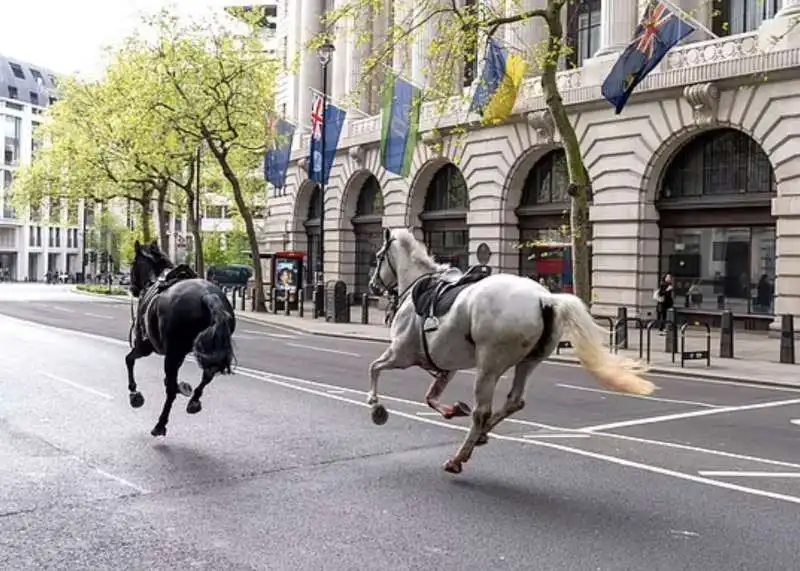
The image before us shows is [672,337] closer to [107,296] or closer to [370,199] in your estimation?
[370,199]

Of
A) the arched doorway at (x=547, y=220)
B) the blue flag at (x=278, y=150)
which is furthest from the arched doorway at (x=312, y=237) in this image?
the arched doorway at (x=547, y=220)

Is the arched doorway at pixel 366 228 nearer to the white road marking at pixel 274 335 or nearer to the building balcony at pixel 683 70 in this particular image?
the building balcony at pixel 683 70

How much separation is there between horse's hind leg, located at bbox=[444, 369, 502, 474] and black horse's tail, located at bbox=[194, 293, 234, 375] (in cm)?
280

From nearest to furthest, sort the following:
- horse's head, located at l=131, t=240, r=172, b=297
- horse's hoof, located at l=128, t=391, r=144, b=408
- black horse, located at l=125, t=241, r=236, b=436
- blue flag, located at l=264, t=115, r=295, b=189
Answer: black horse, located at l=125, t=241, r=236, b=436, horse's hoof, located at l=128, t=391, r=144, b=408, horse's head, located at l=131, t=240, r=172, b=297, blue flag, located at l=264, t=115, r=295, b=189

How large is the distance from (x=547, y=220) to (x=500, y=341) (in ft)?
92.4

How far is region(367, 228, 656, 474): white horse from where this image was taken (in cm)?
791

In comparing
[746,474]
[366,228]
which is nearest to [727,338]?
[746,474]

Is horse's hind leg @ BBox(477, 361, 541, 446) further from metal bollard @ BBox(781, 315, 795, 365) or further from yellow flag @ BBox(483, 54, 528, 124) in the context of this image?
yellow flag @ BBox(483, 54, 528, 124)

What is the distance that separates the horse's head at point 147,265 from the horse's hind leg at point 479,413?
4.64 meters

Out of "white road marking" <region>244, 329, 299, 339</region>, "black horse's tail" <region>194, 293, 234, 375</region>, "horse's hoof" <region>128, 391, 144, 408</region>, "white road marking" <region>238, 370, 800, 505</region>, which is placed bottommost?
"white road marking" <region>244, 329, 299, 339</region>

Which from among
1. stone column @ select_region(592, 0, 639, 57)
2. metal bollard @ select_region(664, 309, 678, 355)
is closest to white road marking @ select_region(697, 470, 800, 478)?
metal bollard @ select_region(664, 309, 678, 355)

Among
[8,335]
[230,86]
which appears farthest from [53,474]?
[230,86]

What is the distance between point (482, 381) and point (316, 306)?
28902mm

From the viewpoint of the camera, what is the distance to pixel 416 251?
9438 millimetres
